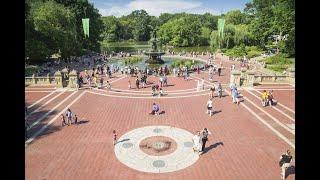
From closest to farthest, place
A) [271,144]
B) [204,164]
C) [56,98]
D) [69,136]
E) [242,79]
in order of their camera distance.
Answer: [204,164] → [271,144] → [69,136] → [56,98] → [242,79]

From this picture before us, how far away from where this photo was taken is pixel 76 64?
52844mm

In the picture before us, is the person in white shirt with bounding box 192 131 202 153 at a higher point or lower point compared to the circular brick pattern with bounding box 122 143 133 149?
higher

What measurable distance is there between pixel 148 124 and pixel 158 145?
367 cm

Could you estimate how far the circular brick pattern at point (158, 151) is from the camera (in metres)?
16.2

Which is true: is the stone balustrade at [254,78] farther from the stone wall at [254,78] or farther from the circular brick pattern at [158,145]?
the circular brick pattern at [158,145]

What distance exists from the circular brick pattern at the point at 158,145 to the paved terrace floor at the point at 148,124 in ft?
5.95

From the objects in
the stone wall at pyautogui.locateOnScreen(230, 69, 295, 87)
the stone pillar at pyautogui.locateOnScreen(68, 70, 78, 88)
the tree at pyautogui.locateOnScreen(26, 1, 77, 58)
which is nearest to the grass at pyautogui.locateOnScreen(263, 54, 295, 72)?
the stone wall at pyautogui.locateOnScreen(230, 69, 295, 87)

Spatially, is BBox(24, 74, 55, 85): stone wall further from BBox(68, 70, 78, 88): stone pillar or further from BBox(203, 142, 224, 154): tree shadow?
BBox(203, 142, 224, 154): tree shadow

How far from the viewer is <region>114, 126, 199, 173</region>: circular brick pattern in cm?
1616

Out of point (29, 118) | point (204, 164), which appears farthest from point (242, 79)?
point (29, 118)

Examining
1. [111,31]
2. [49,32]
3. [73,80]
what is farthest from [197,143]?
[111,31]
